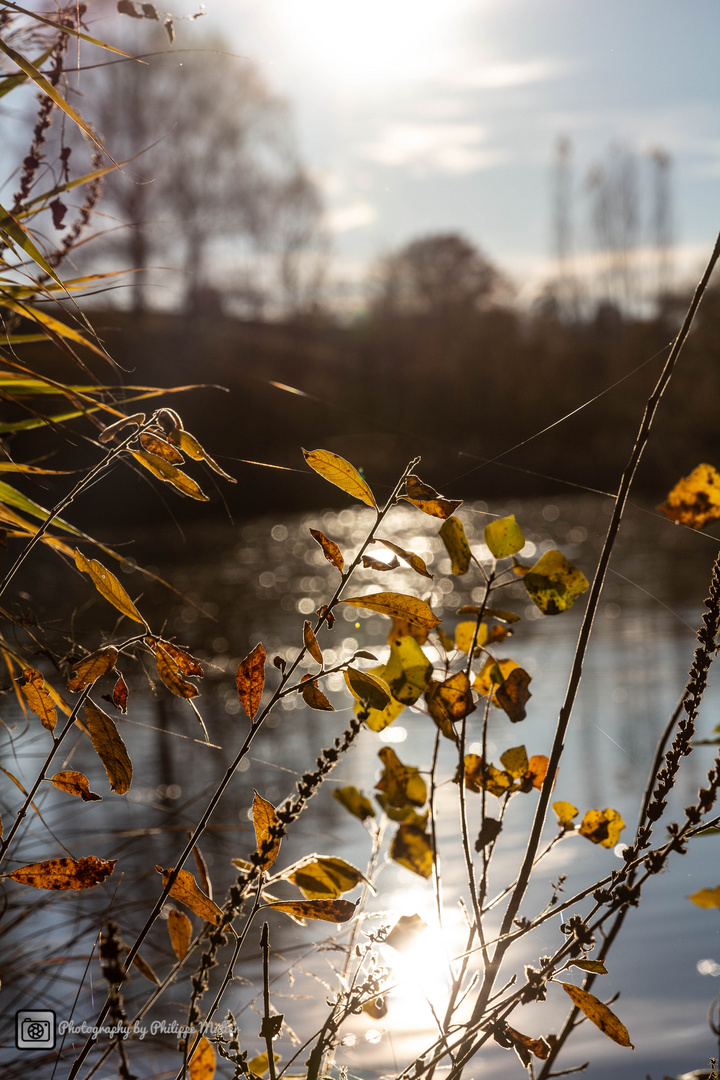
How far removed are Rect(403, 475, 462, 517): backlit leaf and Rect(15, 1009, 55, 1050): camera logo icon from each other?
0.70 meters

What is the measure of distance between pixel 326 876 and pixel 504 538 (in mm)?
323

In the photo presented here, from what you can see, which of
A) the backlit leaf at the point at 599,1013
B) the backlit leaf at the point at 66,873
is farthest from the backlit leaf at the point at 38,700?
the backlit leaf at the point at 599,1013

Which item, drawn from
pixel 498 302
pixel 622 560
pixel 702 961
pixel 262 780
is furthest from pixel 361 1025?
pixel 498 302

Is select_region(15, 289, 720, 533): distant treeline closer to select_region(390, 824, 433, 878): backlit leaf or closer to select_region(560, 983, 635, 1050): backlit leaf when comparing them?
select_region(390, 824, 433, 878): backlit leaf

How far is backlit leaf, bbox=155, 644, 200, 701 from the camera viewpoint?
701 millimetres

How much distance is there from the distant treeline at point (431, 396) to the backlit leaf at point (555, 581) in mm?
12294

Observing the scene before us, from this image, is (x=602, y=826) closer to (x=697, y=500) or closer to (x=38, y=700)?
(x=697, y=500)

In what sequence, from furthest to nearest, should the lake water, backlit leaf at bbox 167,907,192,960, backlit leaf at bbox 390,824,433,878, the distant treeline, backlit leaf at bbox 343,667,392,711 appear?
1. the distant treeline
2. the lake water
3. backlit leaf at bbox 390,824,433,878
4. backlit leaf at bbox 167,907,192,960
5. backlit leaf at bbox 343,667,392,711

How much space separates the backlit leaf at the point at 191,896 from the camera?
680 mm

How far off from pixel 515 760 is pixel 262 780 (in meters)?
2.84

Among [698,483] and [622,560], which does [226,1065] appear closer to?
[698,483]

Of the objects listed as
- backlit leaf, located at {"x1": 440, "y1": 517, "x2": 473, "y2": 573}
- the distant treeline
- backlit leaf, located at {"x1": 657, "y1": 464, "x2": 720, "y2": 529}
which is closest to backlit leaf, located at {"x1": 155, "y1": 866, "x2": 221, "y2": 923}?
backlit leaf, located at {"x1": 440, "y1": 517, "x2": 473, "y2": 573}

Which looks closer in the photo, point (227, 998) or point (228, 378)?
point (227, 998)

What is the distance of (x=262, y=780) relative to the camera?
3.56 meters
